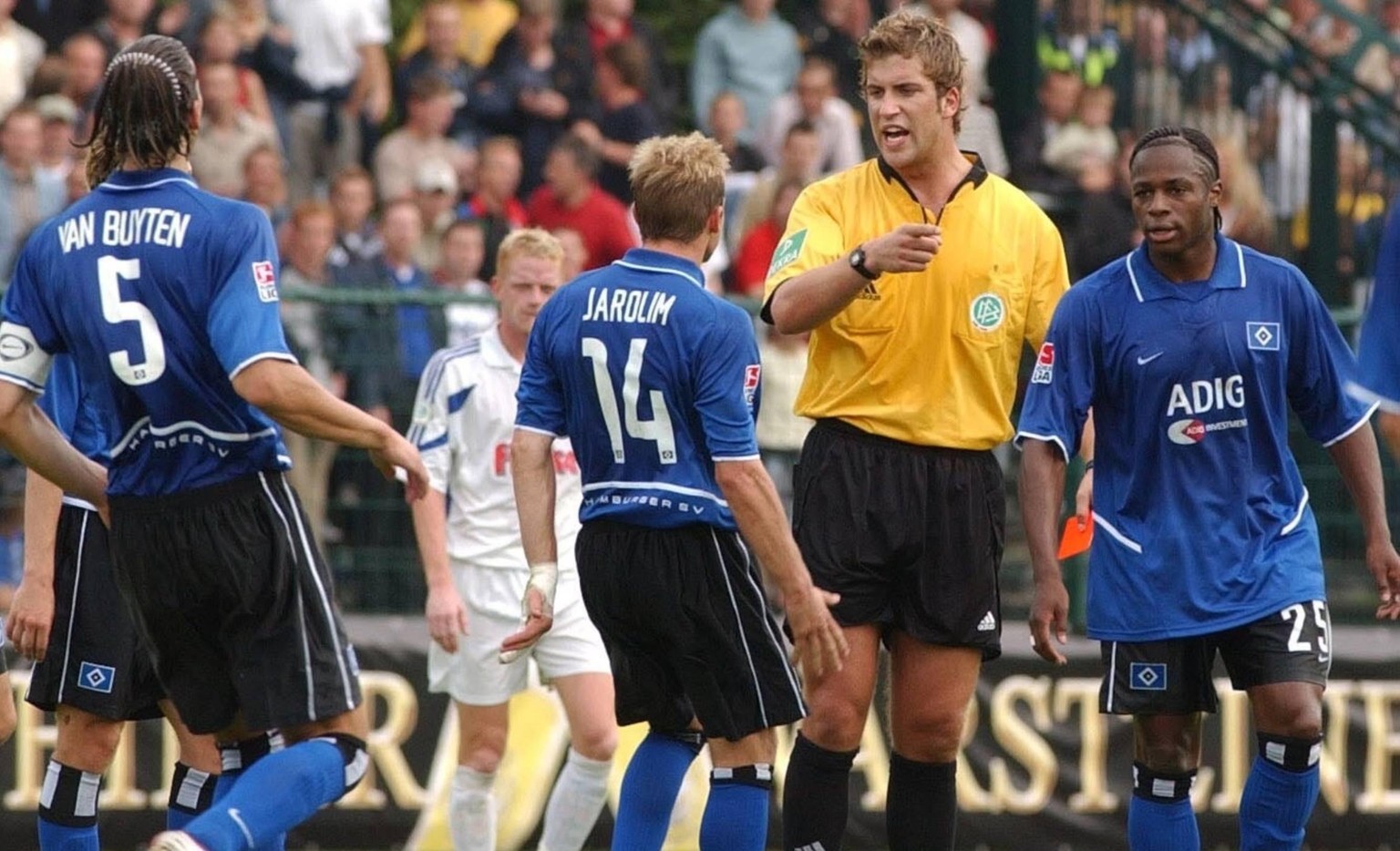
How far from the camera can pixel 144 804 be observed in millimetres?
10406

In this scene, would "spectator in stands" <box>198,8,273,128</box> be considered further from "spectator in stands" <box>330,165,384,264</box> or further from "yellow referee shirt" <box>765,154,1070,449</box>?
"yellow referee shirt" <box>765,154,1070,449</box>

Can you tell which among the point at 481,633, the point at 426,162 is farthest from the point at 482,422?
the point at 426,162

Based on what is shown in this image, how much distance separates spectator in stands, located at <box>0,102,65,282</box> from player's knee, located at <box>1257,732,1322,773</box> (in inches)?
298

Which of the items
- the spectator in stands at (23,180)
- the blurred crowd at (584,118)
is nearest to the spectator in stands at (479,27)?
the blurred crowd at (584,118)

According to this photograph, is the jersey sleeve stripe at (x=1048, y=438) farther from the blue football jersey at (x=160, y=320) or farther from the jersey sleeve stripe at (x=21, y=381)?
the jersey sleeve stripe at (x=21, y=381)

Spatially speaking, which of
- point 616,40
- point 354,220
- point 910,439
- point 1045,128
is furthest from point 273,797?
point 1045,128

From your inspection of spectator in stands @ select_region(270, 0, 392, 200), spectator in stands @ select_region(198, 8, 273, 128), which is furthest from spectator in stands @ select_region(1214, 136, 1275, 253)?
spectator in stands @ select_region(198, 8, 273, 128)

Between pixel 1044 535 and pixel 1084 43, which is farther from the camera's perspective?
pixel 1084 43

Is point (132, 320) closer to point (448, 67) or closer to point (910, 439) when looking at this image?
point (910, 439)

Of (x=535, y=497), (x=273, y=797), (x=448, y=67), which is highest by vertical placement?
(x=448, y=67)

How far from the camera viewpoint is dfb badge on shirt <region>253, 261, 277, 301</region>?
613 cm

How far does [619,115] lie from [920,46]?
7.82 metres

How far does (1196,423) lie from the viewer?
22.7 ft

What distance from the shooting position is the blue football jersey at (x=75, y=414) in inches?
289
